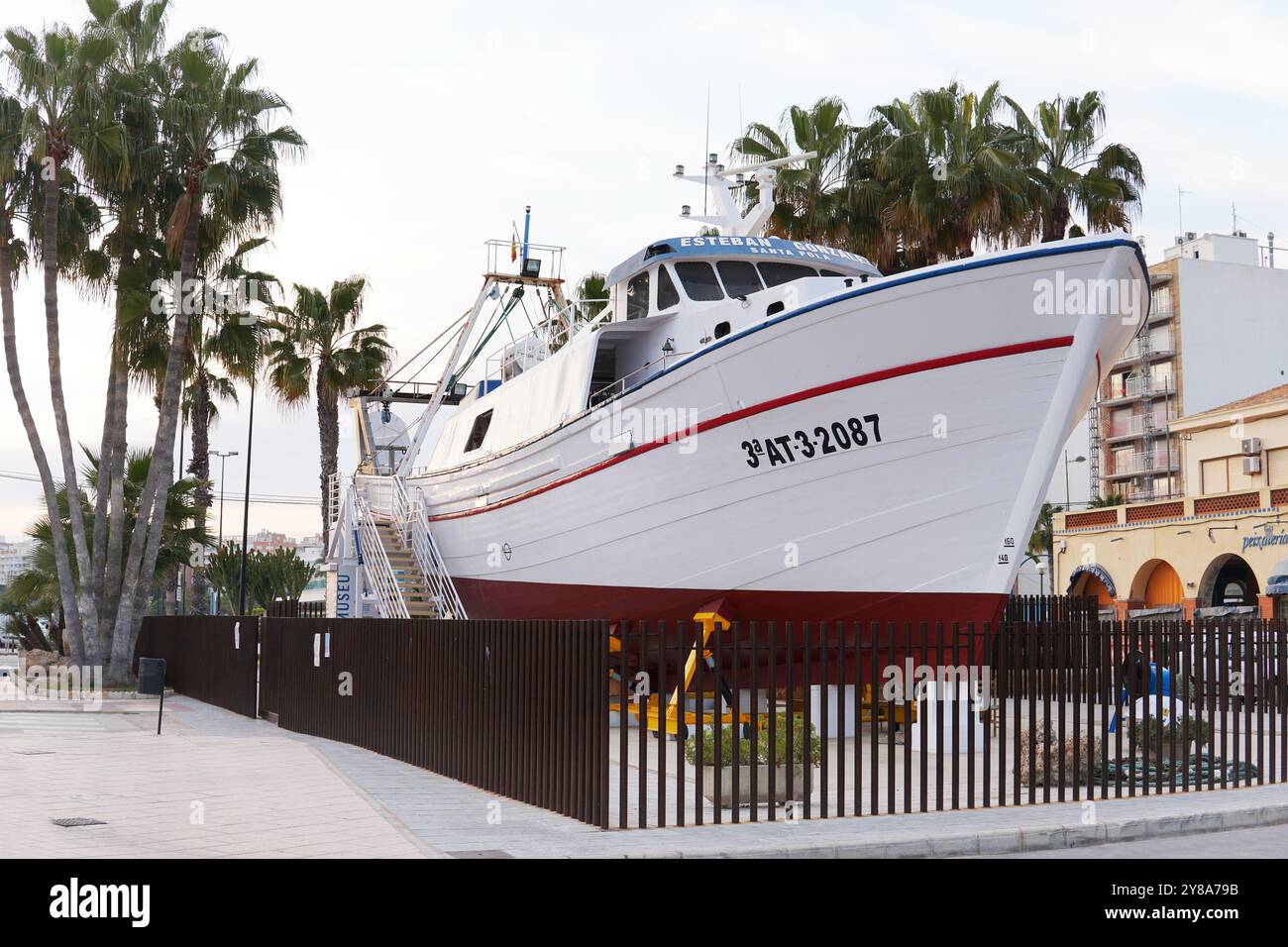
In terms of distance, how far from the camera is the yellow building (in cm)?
4047

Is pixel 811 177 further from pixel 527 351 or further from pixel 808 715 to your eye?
pixel 808 715

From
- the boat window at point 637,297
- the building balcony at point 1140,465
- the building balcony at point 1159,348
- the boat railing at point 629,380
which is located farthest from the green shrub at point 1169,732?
the building balcony at point 1159,348

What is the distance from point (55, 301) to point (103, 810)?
66.3ft

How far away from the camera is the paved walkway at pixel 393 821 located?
848 cm

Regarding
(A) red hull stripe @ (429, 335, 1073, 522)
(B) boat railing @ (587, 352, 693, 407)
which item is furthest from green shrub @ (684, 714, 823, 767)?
(B) boat railing @ (587, 352, 693, 407)

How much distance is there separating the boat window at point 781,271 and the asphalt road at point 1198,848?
10.3 meters

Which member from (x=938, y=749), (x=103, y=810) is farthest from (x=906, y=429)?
(x=103, y=810)

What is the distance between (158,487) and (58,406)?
2676 millimetres

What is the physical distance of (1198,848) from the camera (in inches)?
359

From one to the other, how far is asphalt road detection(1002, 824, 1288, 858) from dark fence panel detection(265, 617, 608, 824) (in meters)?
3.17

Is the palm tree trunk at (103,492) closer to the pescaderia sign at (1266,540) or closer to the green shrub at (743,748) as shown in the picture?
the green shrub at (743,748)

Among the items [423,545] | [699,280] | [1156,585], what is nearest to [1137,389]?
[1156,585]

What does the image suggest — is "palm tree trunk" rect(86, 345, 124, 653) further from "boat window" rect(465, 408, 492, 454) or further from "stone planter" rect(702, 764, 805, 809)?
"stone planter" rect(702, 764, 805, 809)
